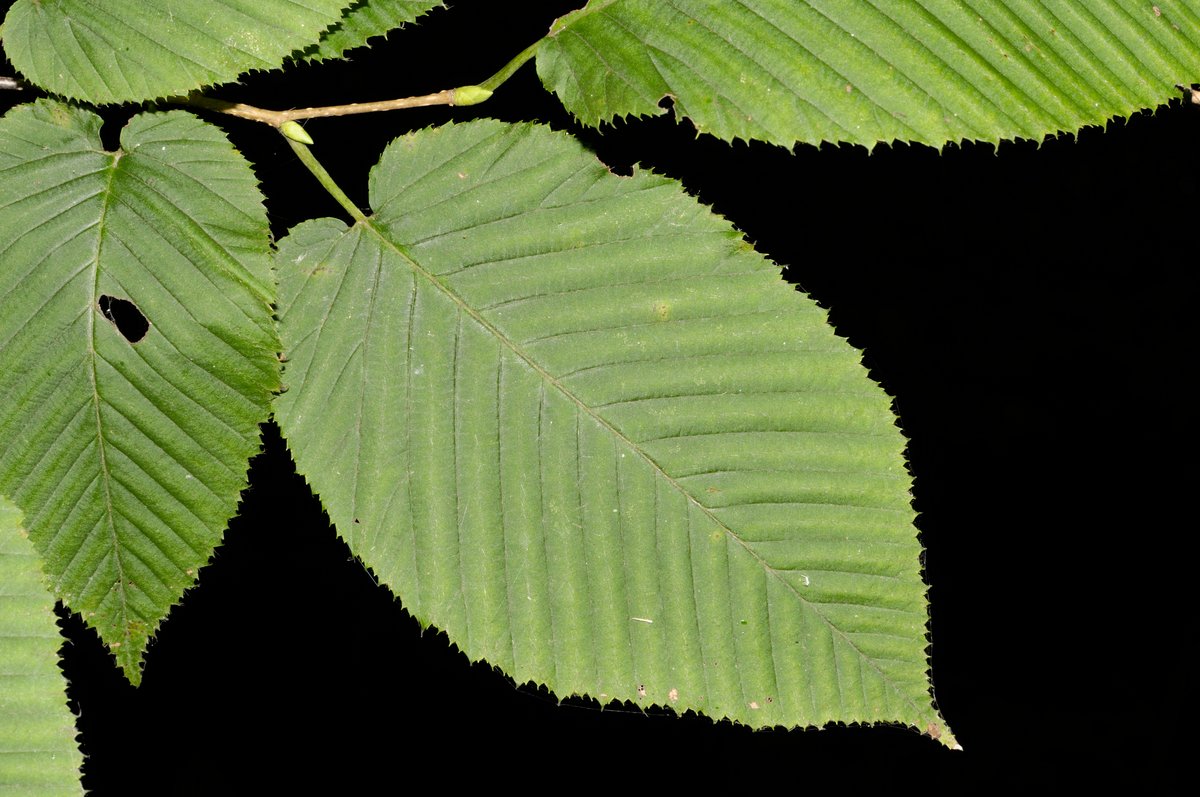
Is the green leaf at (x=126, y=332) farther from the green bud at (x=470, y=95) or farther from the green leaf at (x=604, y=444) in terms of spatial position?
the green bud at (x=470, y=95)

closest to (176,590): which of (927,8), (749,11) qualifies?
(749,11)

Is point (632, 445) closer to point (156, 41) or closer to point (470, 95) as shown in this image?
point (470, 95)

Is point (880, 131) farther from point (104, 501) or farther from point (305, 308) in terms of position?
point (104, 501)

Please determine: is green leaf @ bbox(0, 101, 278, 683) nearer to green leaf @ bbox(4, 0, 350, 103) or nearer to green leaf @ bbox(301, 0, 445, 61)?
green leaf @ bbox(4, 0, 350, 103)

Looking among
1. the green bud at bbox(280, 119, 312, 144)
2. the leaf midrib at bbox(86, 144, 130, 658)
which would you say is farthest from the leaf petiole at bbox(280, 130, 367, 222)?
the leaf midrib at bbox(86, 144, 130, 658)

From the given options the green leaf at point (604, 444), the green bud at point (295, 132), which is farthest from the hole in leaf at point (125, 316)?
the green bud at point (295, 132)

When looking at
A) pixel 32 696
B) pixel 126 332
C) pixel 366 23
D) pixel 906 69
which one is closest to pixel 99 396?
pixel 126 332
